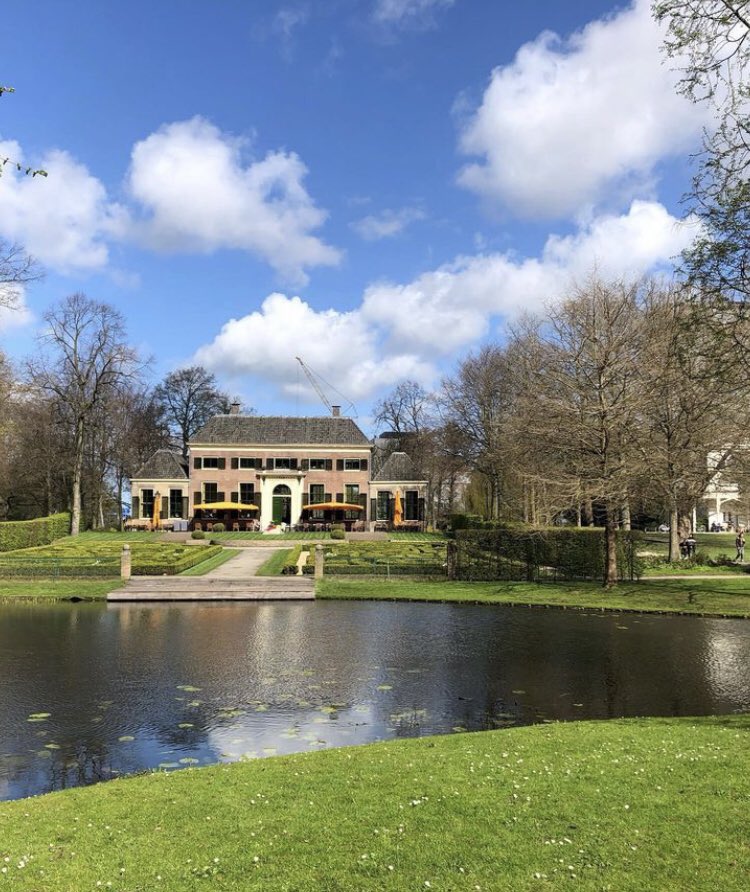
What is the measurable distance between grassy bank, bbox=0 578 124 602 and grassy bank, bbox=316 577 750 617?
326 inches

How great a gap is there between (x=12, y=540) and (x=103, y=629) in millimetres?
24870

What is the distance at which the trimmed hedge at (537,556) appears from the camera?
93.9ft

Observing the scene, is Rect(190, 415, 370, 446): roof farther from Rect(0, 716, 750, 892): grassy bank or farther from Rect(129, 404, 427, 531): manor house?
Rect(0, 716, 750, 892): grassy bank

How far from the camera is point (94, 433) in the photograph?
58.0 meters

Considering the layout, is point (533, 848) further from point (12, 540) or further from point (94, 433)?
point (94, 433)

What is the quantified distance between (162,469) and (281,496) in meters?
10.4

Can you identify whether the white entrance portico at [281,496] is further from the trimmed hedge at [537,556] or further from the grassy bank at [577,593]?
the trimmed hedge at [537,556]

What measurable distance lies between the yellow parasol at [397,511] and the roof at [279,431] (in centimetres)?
537

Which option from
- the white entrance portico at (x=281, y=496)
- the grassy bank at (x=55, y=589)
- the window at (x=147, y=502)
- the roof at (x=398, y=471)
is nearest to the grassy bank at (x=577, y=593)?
the grassy bank at (x=55, y=589)

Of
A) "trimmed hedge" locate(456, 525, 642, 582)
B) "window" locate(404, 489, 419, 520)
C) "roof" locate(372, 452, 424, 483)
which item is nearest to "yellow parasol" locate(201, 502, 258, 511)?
"roof" locate(372, 452, 424, 483)

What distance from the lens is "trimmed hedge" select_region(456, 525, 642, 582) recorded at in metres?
28.6

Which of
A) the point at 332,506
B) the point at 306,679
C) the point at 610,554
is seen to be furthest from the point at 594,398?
the point at 332,506

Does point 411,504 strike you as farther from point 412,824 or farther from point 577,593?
point 412,824

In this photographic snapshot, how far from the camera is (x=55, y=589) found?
25.4 meters
